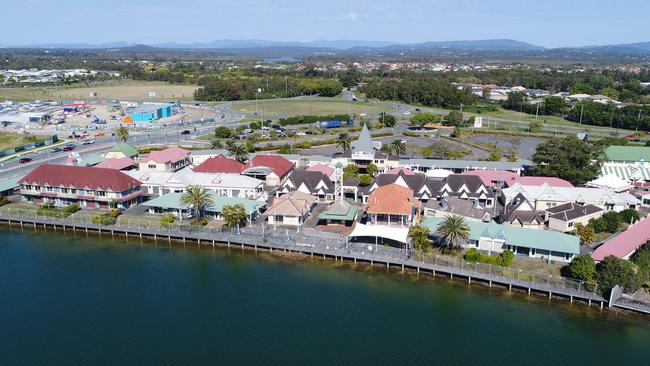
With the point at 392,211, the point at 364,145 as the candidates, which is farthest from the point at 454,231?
the point at 364,145

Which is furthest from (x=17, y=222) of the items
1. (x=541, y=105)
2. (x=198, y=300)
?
(x=541, y=105)

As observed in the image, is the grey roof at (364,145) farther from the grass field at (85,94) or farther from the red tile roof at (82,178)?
the grass field at (85,94)

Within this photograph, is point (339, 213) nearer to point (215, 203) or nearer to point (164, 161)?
point (215, 203)

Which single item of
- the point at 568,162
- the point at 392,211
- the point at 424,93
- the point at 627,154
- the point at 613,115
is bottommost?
the point at 392,211

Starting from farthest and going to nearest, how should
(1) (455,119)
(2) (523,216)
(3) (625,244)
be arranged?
(1) (455,119) < (2) (523,216) < (3) (625,244)

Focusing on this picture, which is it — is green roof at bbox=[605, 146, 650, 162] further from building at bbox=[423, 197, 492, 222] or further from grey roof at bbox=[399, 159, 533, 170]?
building at bbox=[423, 197, 492, 222]

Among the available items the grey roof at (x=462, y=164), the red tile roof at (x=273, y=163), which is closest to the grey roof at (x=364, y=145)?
the grey roof at (x=462, y=164)
